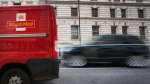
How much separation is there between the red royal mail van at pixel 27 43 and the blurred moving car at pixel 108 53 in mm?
4730

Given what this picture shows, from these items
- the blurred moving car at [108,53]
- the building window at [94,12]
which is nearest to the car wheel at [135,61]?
the blurred moving car at [108,53]

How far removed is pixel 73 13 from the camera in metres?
31.7

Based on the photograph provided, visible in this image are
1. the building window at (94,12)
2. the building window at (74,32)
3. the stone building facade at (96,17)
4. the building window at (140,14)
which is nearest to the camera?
the stone building facade at (96,17)

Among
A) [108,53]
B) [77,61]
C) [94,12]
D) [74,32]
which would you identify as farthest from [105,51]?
[94,12]

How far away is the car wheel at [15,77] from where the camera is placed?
435cm

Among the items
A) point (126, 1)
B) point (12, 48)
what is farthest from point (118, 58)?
point (126, 1)

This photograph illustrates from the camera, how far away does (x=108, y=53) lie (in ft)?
29.5

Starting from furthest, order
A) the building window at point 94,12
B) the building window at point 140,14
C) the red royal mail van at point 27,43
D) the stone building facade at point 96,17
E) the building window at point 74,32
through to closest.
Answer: the building window at point 140,14 < the building window at point 94,12 < the building window at point 74,32 < the stone building facade at point 96,17 < the red royal mail van at point 27,43

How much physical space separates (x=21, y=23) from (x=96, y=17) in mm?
28459

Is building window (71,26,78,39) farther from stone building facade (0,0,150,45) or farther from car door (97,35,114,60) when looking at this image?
car door (97,35,114,60)

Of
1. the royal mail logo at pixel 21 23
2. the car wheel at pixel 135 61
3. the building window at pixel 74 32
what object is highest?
the building window at pixel 74 32

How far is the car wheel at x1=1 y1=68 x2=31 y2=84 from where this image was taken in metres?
4.35

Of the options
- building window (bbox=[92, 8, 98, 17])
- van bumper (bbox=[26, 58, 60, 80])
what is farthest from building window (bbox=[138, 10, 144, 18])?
van bumper (bbox=[26, 58, 60, 80])

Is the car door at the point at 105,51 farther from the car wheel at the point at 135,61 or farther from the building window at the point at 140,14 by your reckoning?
the building window at the point at 140,14
